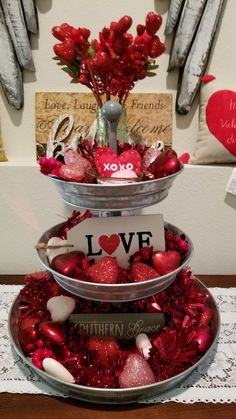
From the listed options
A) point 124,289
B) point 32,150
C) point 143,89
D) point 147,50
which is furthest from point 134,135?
point 124,289

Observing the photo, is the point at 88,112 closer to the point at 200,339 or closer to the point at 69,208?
the point at 69,208

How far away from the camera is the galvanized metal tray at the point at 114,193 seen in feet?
2.06

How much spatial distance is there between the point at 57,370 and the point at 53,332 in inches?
3.1

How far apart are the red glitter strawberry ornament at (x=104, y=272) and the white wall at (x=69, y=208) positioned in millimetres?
451

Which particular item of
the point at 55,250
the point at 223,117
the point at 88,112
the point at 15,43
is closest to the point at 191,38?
the point at 223,117

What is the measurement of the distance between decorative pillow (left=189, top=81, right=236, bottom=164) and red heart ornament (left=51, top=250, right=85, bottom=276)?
0.58m

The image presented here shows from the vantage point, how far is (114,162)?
2.20 ft

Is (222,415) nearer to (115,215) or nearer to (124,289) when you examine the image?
(124,289)

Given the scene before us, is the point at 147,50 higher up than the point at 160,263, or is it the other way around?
the point at 147,50

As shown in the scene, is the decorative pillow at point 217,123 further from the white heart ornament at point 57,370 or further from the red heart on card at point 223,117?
the white heart ornament at point 57,370

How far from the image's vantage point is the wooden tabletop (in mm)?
686

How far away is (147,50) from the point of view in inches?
26.1

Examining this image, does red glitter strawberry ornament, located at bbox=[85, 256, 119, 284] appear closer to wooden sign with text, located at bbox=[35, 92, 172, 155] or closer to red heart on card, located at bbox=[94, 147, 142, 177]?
red heart on card, located at bbox=[94, 147, 142, 177]

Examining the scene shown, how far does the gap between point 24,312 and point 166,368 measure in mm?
350
